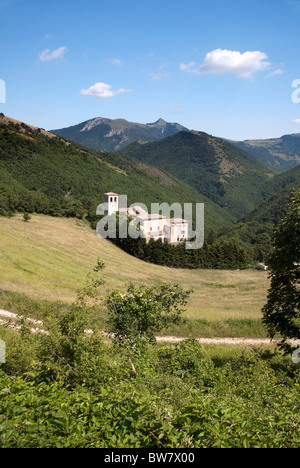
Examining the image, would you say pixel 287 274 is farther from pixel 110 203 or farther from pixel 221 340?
pixel 110 203

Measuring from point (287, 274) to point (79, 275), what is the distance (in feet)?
104

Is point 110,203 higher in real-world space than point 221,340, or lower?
higher

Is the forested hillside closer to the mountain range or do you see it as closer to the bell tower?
the mountain range

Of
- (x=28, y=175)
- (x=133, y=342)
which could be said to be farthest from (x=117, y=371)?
(x=28, y=175)

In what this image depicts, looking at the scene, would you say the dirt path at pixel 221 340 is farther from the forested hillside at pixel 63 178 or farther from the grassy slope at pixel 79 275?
the forested hillside at pixel 63 178

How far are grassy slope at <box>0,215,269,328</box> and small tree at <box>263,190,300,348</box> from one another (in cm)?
1040

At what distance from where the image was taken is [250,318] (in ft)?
77.5

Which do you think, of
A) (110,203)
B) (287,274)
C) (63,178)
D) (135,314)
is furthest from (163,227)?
(135,314)

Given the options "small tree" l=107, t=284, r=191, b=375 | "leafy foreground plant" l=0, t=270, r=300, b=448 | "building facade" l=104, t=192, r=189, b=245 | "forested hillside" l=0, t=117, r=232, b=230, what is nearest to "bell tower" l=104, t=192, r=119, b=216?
"forested hillside" l=0, t=117, r=232, b=230

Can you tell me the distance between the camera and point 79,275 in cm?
4084

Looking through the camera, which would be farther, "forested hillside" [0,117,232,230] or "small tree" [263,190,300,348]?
"forested hillside" [0,117,232,230]

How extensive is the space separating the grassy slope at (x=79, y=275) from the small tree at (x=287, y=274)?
409 inches

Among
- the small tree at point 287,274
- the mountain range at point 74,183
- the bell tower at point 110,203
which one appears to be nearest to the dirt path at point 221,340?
the small tree at point 287,274

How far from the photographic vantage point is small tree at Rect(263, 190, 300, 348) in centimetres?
1264
